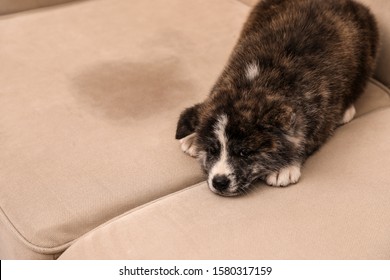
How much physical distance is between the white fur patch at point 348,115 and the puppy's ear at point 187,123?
1.64ft

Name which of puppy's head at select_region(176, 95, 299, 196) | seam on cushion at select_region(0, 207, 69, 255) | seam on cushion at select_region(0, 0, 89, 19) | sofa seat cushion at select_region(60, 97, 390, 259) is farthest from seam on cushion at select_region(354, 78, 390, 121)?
seam on cushion at select_region(0, 0, 89, 19)

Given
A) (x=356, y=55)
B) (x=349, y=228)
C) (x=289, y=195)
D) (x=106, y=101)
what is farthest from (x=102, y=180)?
(x=356, y=55)

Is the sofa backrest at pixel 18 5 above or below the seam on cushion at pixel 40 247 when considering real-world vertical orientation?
above

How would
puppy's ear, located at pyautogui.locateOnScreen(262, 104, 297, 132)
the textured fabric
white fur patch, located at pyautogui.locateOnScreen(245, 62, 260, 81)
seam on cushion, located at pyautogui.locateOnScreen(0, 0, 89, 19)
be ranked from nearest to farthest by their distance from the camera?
1. puppy's ear, located at pyautogui.locateOnScreen(262, 104, 297, 132)
2. white fur patch, located at pyautogui.locateOnScreen(245, 62, 260, 81)
3. the textured fabric
4. seam on cushion, located at pyautogui.locateOnScreen(0, 0, 89, 19)

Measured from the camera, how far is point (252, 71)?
1552 mm

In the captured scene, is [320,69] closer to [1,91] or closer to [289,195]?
[289,195]

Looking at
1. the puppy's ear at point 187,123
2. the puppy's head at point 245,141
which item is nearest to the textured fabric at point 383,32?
the puppy's head at point 245,141

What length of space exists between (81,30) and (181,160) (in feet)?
3.02

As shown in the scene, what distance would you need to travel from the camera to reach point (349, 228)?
1260 mm

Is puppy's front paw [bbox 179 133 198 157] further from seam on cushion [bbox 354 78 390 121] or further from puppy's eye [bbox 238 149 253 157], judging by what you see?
seam on cushion [bbox 354 78 390 121]

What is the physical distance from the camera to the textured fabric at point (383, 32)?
1.90 metres

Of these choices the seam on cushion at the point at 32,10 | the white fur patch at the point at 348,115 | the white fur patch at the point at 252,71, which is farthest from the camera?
the seam on cushion at the point at 32,10

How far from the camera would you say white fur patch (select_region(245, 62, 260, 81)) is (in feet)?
5.04

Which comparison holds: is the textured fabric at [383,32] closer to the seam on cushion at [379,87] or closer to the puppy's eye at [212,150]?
the seam on cushion at [379,87]
